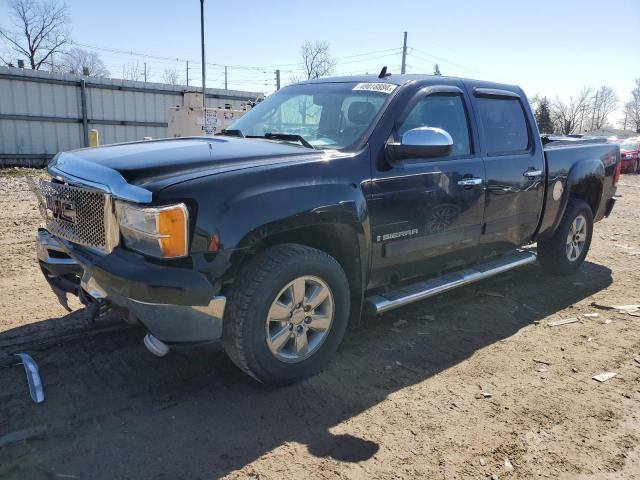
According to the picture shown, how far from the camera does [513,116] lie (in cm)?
493

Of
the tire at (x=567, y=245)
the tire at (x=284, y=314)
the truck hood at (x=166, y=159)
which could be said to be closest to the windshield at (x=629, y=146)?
the tire at (x=567, y=245)

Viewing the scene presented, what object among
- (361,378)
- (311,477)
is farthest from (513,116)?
(311,477)

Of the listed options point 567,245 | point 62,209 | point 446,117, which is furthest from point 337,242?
point 567,245

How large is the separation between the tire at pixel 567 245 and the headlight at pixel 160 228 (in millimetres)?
4369

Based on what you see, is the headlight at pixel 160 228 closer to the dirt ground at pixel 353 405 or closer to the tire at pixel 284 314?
the tire at pixel 284 314

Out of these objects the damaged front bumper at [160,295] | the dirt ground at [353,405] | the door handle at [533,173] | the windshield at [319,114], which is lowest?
the dirt ground at [353,405]

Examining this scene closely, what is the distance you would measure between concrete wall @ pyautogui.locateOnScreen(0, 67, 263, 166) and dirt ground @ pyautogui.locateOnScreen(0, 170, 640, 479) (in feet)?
49.7

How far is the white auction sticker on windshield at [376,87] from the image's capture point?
3.86 meters

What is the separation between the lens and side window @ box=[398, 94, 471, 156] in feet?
12.9

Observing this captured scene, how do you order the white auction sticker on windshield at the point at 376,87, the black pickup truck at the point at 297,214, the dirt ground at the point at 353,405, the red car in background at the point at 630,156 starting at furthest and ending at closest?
the red car in background at the point at 630,156 → the white auction sticker on windshield at the point at 376,87 → the black pickup truck at the point at 297,214 → the dirt ground at the point at 353,405

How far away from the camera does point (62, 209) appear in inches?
127

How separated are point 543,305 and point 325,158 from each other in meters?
2.94

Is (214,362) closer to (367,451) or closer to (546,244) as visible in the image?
(367,451)

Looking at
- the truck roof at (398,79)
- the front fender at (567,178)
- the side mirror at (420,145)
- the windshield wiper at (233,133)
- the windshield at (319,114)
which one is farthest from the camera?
the front fender at (567,178)
